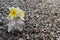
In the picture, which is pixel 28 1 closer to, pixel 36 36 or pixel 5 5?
pixel 5 5

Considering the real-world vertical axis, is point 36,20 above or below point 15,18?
below

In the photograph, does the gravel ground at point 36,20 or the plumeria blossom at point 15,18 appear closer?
the plumeria blossom at point 15,18

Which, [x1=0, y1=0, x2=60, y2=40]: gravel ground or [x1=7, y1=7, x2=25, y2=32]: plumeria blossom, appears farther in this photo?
[x1=0, y1=0, x2=60, y2=40]: gravel ground

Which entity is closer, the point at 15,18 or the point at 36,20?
the point at 15,18
